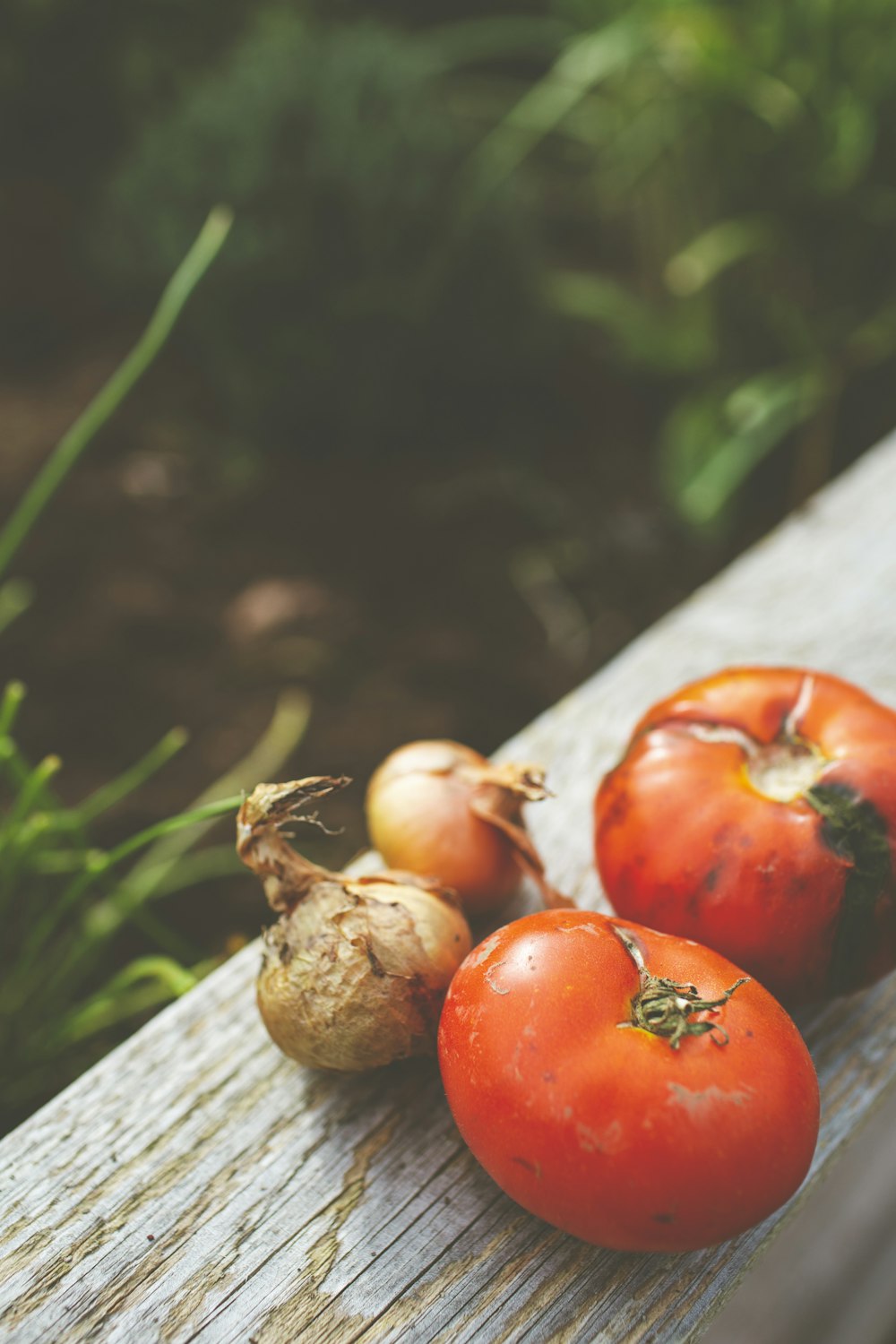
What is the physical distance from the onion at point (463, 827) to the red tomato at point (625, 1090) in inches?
6.0

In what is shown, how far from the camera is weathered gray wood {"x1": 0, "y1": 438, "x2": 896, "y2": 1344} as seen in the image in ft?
1.85

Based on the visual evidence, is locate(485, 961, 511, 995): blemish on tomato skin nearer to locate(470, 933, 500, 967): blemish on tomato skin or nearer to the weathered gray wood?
locate(470, 933, 500, 967): blemish on tomato skin

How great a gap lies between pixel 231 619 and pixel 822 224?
1506 mm

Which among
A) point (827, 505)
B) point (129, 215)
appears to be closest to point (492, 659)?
point (827, 505)

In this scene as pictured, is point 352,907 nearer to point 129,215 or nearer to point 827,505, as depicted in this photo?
point 827,505

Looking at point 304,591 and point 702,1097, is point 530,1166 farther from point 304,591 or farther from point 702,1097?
point 304,591

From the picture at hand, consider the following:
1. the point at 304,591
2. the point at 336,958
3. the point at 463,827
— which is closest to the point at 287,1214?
the point at 336,958

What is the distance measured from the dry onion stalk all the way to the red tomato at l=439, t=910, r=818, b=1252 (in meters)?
0.05

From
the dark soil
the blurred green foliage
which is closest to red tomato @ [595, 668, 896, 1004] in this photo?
the dark soil

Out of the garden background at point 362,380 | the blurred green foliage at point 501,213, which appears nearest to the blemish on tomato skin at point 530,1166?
the garden background at point 362,380

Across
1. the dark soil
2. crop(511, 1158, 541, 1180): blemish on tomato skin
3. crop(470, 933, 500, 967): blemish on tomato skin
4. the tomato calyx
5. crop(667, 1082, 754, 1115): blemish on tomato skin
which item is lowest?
the dark soil

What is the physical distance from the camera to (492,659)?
1.65 metres

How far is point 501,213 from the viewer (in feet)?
6.39

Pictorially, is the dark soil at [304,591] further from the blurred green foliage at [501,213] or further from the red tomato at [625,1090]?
the red tomato at [625,1090]
